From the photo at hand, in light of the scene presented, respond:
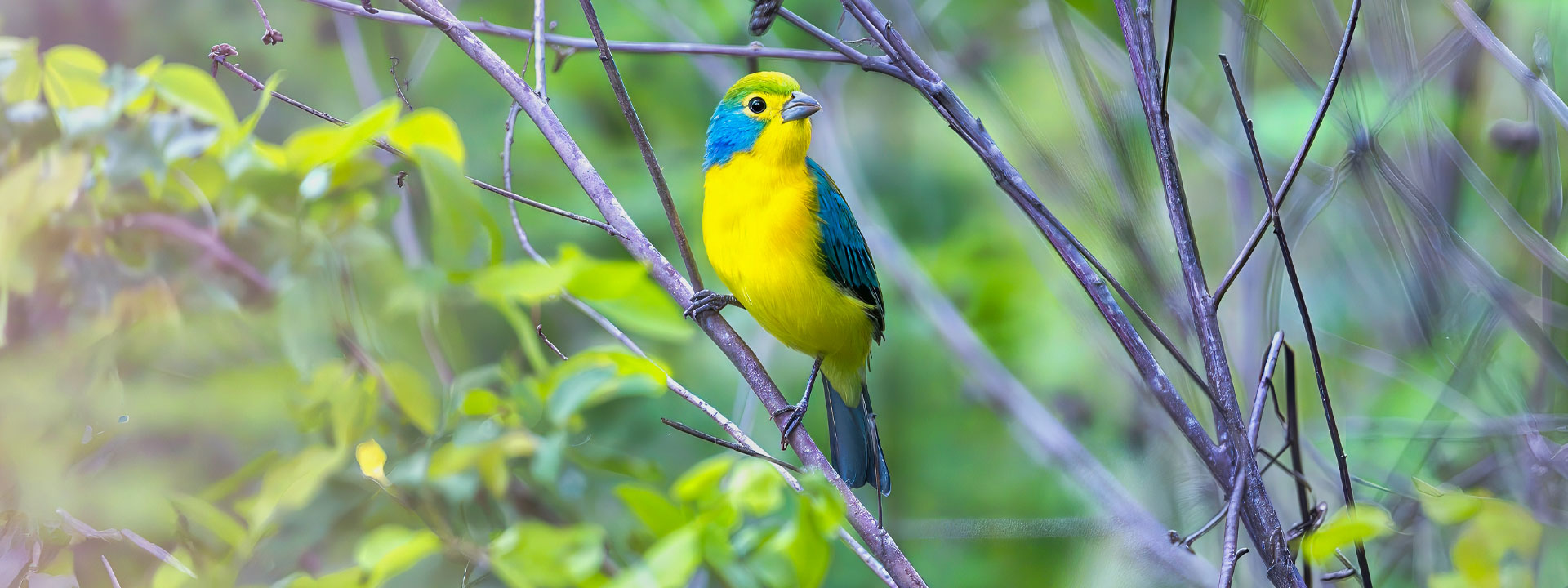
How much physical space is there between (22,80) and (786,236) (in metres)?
1.68

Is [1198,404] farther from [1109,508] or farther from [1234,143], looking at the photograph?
[1234,143]

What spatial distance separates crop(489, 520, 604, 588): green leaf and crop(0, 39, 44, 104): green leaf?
22.3 inches

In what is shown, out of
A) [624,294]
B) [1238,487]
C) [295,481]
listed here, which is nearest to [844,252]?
[1238,487]

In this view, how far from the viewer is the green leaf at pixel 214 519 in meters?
0.72

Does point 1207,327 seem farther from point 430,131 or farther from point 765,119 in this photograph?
point 765,119

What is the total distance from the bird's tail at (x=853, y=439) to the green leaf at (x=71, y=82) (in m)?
1.80

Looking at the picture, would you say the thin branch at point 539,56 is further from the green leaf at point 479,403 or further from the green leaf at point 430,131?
the green leaf at point 479,403

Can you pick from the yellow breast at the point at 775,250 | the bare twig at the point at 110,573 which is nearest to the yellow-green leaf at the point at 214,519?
the bare twig at the point at 110,573

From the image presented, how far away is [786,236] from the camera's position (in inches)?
92.8

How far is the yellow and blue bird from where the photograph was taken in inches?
92.4

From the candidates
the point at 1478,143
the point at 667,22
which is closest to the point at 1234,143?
the point at 1478,143

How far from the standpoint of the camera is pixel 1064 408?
3.35 meters

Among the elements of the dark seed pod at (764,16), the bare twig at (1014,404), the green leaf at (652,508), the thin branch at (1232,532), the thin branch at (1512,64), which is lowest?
the bare twig at (1014,404)

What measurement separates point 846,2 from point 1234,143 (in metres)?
1.61
